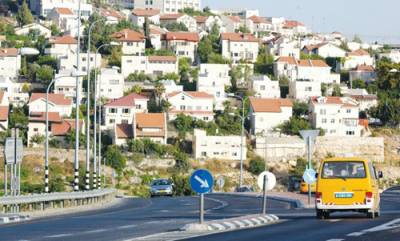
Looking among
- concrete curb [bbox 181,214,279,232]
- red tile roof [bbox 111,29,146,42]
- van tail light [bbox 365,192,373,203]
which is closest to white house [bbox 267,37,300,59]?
red tile roof [bbox 111,29,146,42]

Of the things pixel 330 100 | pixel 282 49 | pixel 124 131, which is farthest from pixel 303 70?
pixel 124 131

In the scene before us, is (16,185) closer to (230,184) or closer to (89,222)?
(89,222)

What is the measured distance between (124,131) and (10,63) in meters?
35.5

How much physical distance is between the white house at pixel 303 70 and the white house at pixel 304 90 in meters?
4.42

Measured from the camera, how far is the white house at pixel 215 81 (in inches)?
6289

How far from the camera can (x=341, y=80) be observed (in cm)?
18675

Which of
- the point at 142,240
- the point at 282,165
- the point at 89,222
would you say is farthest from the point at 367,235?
the point at 282,165

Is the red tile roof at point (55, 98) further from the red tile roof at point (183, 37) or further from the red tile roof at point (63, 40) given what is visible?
the red tile roof at point (183, 37)

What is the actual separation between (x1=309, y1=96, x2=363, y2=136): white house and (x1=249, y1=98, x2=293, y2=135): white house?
3392mm

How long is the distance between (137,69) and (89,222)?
136854mm

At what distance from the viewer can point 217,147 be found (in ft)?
445

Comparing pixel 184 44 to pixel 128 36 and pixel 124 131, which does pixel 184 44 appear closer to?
pixel 128 36

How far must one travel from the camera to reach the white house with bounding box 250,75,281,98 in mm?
164525

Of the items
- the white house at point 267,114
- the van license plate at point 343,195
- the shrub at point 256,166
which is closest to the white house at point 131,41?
the white house at point 267,114
